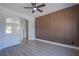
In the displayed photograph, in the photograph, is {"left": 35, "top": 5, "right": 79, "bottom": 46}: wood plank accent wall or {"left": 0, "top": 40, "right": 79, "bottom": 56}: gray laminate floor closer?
{"left": 0, "top": 40, "right": 79, "bottom": 56}: gray laminate floor

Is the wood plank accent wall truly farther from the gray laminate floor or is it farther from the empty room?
the gray laminate floor

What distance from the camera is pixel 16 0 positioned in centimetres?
106

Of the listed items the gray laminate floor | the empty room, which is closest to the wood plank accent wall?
the empty room

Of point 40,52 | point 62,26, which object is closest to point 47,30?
point 62,26

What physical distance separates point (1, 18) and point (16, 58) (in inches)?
206

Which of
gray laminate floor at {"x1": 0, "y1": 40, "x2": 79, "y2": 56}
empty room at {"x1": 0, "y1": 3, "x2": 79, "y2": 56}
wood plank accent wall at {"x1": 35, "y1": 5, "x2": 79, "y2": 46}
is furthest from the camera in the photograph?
wood plank accent wall at {"x1": 35, "y1": 5, "x2": 79, "y2": 46}

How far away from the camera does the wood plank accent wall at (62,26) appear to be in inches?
226

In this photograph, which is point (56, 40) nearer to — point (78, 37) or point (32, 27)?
point (78, 37)

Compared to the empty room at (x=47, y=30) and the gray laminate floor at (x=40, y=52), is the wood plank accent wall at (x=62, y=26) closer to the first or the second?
the empty room at (x=47, y=30)

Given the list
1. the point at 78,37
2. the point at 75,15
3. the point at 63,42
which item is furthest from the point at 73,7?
the point at 63,42

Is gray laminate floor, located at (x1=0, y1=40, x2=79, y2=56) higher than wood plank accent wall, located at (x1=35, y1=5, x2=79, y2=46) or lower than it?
lower

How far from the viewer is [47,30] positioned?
841cm

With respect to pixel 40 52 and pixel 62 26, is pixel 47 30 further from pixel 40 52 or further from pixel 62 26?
pixel 40 52

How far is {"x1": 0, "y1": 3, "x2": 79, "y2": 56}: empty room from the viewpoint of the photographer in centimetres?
532
